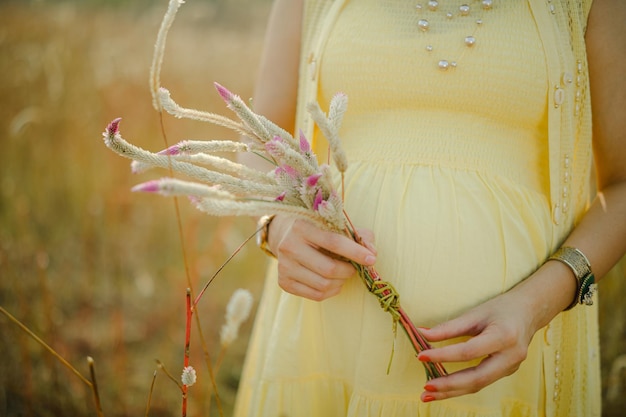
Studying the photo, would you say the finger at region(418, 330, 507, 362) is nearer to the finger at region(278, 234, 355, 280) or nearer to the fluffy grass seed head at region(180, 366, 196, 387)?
the finger at region(278, 234, 355, 280)

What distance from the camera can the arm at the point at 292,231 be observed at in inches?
34.7

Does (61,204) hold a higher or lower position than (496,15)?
lower

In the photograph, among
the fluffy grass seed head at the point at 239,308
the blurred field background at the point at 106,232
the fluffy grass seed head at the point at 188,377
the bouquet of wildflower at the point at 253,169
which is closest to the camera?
the bouquet of wildflower at the point at 253,169

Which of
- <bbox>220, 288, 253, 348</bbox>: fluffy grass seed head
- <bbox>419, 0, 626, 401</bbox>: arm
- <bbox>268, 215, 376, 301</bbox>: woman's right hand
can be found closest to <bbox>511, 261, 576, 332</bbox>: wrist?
<bbox>419, 0, 626, 401</bbox>: arm

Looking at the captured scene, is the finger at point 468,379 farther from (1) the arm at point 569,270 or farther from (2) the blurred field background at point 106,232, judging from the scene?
(2) the blurred field background at point 106,232

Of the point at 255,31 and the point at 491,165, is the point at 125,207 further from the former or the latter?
the point at 491,165

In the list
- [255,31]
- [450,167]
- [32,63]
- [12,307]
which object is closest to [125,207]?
[12,307]

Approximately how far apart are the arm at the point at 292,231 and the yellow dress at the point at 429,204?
133mm

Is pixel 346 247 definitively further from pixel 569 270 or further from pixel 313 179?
pixel 569 270

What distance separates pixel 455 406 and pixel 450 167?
20.7 inches

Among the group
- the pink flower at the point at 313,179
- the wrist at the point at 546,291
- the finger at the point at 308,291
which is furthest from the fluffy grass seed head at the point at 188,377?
the wrist at the point at 546,291

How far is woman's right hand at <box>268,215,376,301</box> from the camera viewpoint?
0.89m

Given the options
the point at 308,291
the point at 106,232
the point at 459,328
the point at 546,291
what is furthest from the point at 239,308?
the point at 106,232

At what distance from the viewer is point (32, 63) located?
2.47 meters
